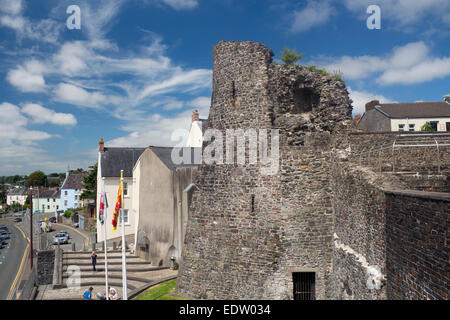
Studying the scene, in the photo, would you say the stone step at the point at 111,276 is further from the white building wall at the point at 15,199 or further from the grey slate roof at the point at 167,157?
the white building wall at the point at 15,199

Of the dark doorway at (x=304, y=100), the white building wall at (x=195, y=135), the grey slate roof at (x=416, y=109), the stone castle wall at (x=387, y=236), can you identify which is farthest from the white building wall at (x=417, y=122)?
the stone castle wall at (x=387, y=236)

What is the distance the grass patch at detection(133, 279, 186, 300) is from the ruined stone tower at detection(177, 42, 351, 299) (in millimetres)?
833

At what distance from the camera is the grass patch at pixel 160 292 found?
42.8ft

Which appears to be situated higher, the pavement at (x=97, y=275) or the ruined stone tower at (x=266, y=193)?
the ruined stone tower at (x=266, y=193)

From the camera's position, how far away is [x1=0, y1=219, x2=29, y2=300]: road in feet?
80.6

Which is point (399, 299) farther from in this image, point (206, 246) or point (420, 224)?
point (206, 246)

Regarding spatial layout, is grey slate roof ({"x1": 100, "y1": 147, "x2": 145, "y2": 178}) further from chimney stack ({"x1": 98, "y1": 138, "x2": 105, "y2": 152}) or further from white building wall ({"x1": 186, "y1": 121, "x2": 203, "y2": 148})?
white building wall ({"x1": 186, "y1": 121, "x2": 203, "y2": 148})

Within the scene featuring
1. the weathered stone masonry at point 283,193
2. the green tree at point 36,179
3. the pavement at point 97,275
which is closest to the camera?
the weathered stone masonry at point 283,193

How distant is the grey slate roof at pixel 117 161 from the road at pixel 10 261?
445 inches

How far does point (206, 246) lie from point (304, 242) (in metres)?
3.59

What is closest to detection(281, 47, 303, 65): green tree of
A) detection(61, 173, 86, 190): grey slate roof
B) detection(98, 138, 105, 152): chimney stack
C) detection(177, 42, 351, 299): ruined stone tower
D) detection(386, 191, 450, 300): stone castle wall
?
detection(177, 42, 351, 299): ruined stone tower

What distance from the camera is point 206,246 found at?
12.5 meters

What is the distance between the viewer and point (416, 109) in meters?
35.1

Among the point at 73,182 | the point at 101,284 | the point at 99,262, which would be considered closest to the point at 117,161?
the point at 99,262
